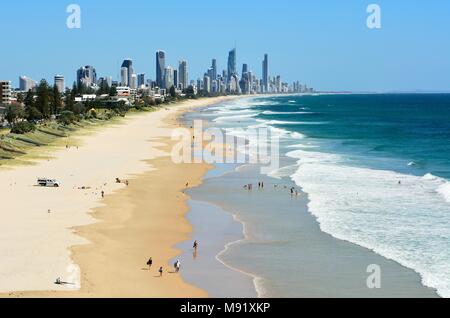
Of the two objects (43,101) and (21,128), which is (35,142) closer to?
(21,128)

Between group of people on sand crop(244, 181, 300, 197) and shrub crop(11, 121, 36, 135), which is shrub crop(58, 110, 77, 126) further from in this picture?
group of people on sand crop(244, 181, 300, 197)

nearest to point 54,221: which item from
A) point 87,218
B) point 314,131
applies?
point 87,218

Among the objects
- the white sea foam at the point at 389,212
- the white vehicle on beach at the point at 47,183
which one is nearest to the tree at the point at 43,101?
the white sea foam at the point at 389,212
